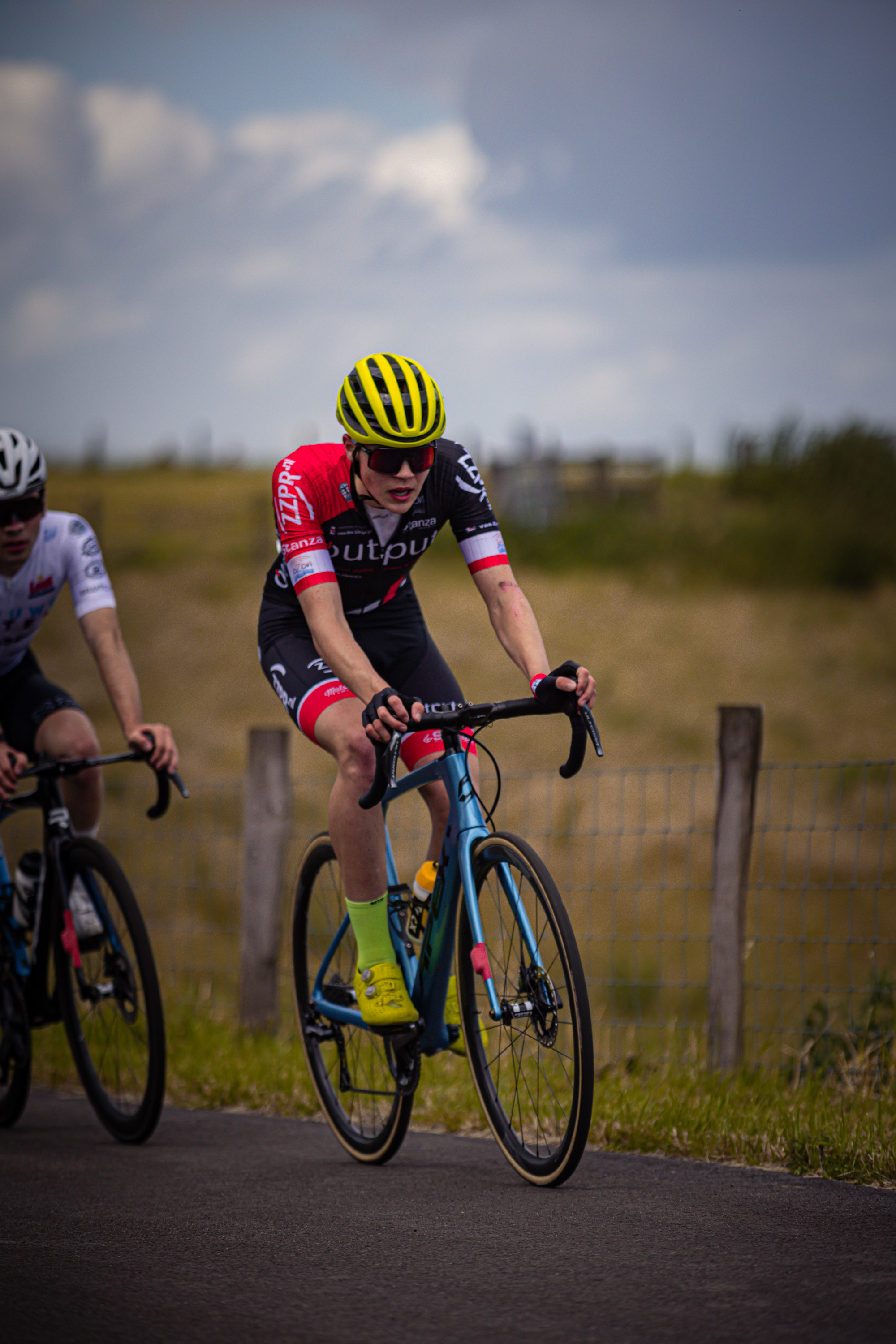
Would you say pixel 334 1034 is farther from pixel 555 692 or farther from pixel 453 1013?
pixel 555 692

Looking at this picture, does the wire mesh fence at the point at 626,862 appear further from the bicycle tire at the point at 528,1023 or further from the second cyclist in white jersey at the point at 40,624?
the bicycle tire at the point at 528,1023

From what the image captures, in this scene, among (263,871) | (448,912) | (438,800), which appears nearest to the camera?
(448,912)

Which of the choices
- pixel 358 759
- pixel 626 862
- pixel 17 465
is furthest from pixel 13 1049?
pixel 626 862

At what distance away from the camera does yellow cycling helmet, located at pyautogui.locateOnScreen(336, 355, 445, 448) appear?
3994mm

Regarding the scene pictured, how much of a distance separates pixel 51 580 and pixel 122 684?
0.56m

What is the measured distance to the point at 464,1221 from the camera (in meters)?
3.46

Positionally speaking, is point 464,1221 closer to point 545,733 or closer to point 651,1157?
point 651,1157

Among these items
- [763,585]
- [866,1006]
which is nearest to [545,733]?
[763,585]

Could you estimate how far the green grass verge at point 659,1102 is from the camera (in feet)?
13.4

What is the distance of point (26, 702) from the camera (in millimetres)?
5180

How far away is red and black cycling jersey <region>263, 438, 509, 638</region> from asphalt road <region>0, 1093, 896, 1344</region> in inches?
67.6

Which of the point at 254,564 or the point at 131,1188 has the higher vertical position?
the point at 254,564

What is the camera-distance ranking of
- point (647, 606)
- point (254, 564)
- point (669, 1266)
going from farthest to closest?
point (254, 564) → point (647, 606) → point (669, 1266)

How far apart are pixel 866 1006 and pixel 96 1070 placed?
326 centimetres
